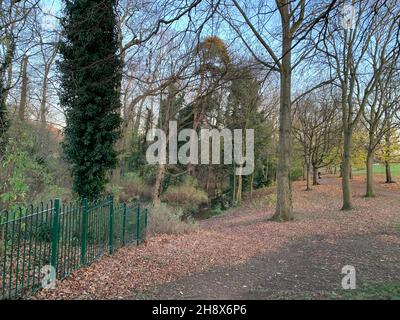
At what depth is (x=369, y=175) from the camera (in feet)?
73.1

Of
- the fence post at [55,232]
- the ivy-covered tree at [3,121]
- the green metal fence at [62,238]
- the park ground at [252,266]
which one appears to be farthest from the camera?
the ivy-covered tree at [3,121]

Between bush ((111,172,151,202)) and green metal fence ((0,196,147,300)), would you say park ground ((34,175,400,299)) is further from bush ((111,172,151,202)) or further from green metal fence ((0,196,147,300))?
bush ((111,172,151,202))

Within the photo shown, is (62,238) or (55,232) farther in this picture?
(62,238)

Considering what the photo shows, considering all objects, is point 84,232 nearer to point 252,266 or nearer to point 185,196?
point 252,266

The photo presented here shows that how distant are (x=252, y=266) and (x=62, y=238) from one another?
13.4ft

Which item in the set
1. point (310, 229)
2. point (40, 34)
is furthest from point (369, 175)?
point (40, 34)

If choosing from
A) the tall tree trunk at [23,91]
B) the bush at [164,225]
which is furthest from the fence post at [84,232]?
the tall tree trunk at [23,91]

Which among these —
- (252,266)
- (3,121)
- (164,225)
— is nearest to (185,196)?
(164,225)

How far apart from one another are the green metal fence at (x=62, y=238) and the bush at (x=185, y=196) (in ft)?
51.4

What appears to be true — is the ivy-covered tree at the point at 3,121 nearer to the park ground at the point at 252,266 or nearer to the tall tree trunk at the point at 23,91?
the tall tree trunk at the point at 23,91

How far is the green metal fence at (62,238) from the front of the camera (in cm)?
536

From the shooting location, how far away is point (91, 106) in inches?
456

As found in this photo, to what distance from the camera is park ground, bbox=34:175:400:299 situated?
553 centimetres
